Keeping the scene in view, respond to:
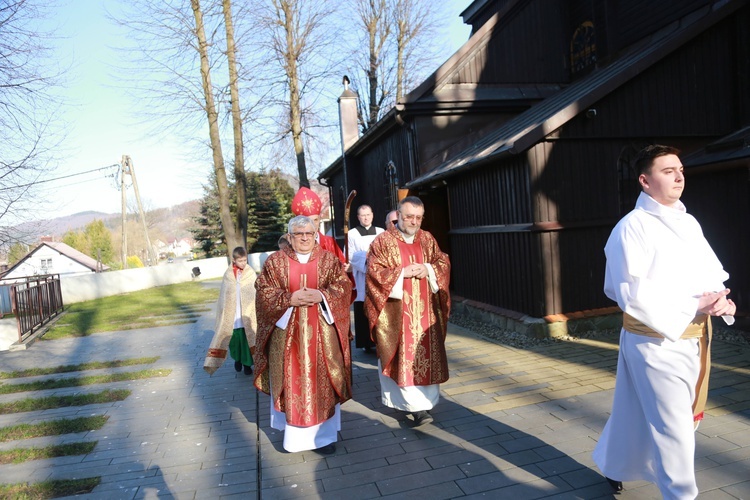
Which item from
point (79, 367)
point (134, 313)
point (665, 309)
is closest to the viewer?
point (665, 309)

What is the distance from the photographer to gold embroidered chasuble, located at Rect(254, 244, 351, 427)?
424 cm

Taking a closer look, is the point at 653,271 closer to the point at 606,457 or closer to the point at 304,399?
the point at 606,457

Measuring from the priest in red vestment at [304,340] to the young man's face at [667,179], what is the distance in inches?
98.5

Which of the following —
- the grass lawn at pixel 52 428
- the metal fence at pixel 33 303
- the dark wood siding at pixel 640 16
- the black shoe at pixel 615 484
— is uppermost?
the dark wood siding at pixel 640 16

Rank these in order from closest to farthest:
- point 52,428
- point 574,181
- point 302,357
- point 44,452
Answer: point 302,357 < point 44,452 < point 52,428 < point 574,181

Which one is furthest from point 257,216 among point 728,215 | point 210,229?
point 728,215

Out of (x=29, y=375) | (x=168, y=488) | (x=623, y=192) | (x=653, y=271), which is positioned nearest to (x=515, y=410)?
(x=653, y=271)

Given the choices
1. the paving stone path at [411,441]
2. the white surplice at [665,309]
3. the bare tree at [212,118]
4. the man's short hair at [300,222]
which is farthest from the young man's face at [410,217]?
the bare tree at [212,118]

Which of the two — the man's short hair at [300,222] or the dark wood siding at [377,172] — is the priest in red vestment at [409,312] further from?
the dark wood siding at [377,172]

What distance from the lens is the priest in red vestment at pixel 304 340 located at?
13.9 feet

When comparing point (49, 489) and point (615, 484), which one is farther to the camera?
point (49, 489)

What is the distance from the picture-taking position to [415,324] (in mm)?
4848

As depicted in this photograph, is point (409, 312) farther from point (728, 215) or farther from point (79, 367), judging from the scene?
point (79, 367)

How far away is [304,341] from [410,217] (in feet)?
4.81
